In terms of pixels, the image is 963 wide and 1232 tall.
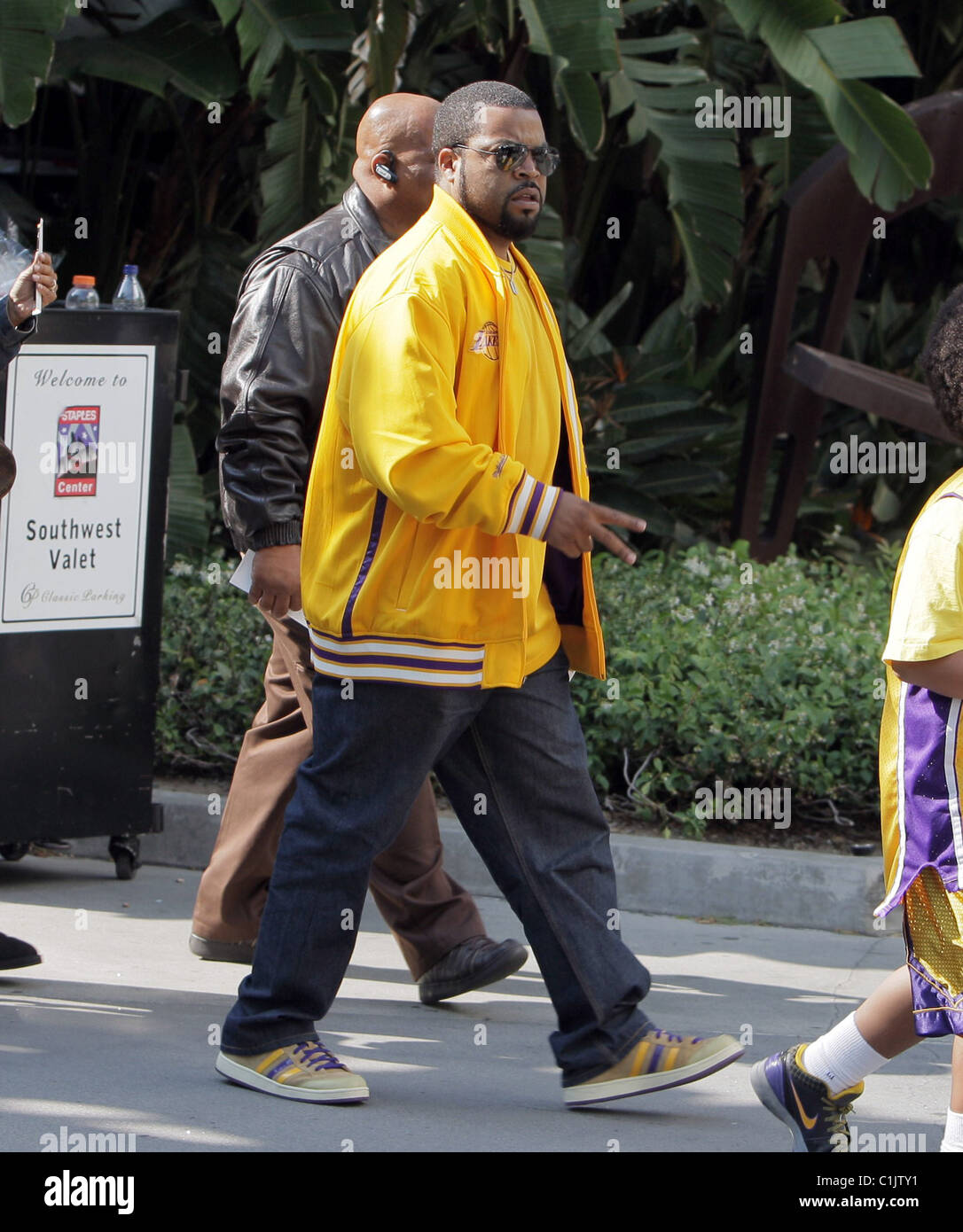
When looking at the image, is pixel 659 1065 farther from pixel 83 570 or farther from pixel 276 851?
A: pixel 83 570

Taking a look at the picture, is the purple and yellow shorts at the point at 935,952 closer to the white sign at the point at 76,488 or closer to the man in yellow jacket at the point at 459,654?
the man in yellow jacket at the point at 459,654

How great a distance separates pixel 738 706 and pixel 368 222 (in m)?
2.39

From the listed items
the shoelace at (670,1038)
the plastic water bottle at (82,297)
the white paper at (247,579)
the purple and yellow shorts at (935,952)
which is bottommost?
the shoelace at (670,1038)

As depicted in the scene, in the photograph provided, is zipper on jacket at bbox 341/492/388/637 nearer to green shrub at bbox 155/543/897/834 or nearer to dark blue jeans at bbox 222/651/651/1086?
dark blue jeans at bbox 222/651/651/1086

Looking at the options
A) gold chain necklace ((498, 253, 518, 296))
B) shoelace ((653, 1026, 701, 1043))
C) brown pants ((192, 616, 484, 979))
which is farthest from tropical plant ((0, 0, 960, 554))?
shoelace ((653, 1026, 701, 1043))

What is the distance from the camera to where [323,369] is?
434 cm

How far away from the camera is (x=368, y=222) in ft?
14.5

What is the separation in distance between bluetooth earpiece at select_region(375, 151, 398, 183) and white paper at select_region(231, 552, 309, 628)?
3.21 feet

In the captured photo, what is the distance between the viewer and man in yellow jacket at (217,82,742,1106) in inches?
137

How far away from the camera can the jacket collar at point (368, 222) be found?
14.4 ft

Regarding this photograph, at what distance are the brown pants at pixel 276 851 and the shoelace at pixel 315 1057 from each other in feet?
2.59

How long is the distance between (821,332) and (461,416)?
19.2 ft

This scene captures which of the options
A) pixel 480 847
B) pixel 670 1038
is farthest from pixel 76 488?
pixel 670 1038

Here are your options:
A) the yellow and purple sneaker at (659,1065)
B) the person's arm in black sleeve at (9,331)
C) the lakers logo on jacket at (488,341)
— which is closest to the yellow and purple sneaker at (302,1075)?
the yellow and purple sneaker at (659,1065)
